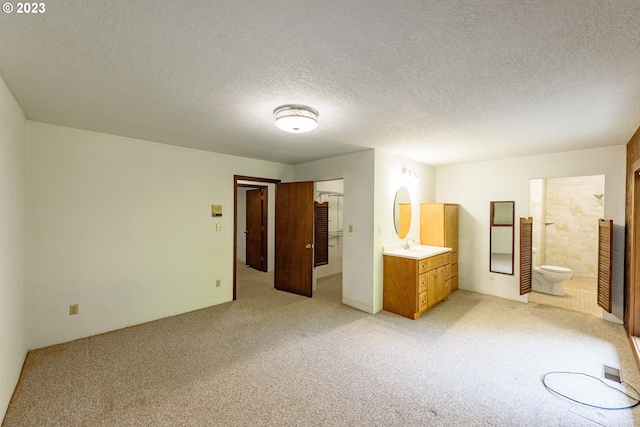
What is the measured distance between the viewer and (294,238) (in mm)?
4820

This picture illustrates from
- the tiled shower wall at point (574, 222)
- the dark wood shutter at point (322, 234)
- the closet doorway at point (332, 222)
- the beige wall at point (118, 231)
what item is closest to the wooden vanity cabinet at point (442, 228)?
the closet doorway at point (332, 222)

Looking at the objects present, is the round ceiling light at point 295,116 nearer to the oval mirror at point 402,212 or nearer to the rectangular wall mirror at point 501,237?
the oval mirror at point 402,212

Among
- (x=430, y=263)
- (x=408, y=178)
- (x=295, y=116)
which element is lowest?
(x=430, y=263)

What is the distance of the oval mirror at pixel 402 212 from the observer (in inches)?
173

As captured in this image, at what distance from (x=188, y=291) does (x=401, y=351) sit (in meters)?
2.92

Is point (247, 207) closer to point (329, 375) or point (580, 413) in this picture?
point (329, 375)

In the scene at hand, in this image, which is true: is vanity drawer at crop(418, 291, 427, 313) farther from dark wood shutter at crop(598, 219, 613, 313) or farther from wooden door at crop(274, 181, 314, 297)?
dark wood shutter at crop(598, 219, 613, 313)

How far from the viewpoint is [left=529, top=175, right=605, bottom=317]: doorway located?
5559mm

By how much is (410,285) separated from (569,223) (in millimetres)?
4611

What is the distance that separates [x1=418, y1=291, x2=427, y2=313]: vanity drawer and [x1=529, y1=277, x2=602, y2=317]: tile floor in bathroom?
6.52ft

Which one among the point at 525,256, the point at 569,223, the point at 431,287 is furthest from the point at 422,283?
the point at 569,223

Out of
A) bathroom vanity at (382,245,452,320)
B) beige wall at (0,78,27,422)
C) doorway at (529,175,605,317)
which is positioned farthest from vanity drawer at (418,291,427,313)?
beige wall at (0,78,27,422)

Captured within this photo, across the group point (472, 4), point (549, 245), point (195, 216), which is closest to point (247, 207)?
point (195, 216)

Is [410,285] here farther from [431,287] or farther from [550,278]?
[550,278]
